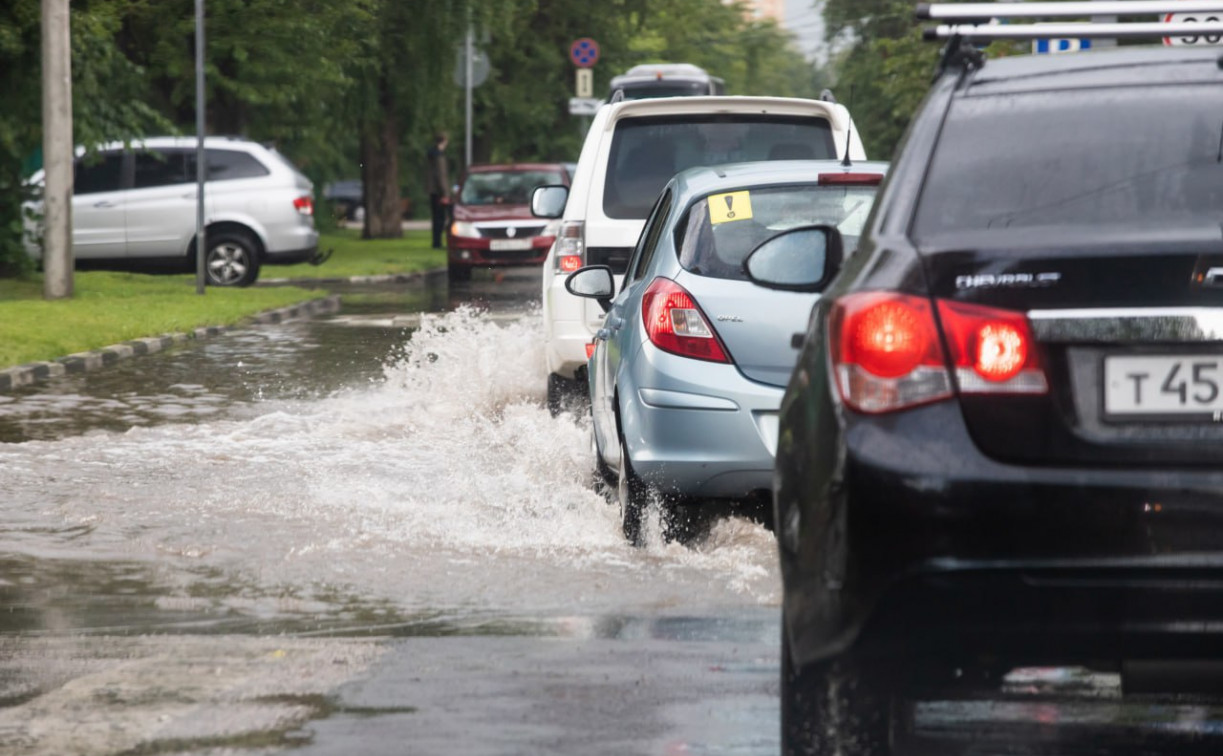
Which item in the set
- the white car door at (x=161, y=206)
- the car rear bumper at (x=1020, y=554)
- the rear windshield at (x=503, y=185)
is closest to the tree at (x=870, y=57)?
the rear windshield at (x=503, y=185)

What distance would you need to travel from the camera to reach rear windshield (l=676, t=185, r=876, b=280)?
305 inches

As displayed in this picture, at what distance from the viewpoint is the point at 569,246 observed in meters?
11.6

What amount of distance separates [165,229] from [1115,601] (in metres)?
25.1

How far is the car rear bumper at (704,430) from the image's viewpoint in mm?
7285

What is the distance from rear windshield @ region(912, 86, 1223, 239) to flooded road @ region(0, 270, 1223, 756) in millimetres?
1422

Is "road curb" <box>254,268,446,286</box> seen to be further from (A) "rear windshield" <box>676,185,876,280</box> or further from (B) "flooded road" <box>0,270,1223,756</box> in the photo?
(A) "rear windshield" <box>676,185,876,280</box>

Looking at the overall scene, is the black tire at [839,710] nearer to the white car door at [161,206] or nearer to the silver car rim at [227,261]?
the silver car rim at [227,261]

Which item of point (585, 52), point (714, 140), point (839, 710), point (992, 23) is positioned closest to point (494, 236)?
point (585, 52)

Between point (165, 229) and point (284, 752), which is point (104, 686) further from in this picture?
point (165, 229)

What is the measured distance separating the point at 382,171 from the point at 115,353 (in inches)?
1275

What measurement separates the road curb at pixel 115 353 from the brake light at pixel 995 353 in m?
11.6

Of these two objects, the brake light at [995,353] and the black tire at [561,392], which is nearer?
the brake light at [995,353]

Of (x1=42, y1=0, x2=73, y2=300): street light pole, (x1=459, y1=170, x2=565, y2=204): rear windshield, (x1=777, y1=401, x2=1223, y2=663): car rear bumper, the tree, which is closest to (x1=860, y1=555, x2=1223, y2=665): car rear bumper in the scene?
(x1=777, y1=401, x2=1223, y2=663): car rear bumper

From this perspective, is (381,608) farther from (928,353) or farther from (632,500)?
(928,353)
